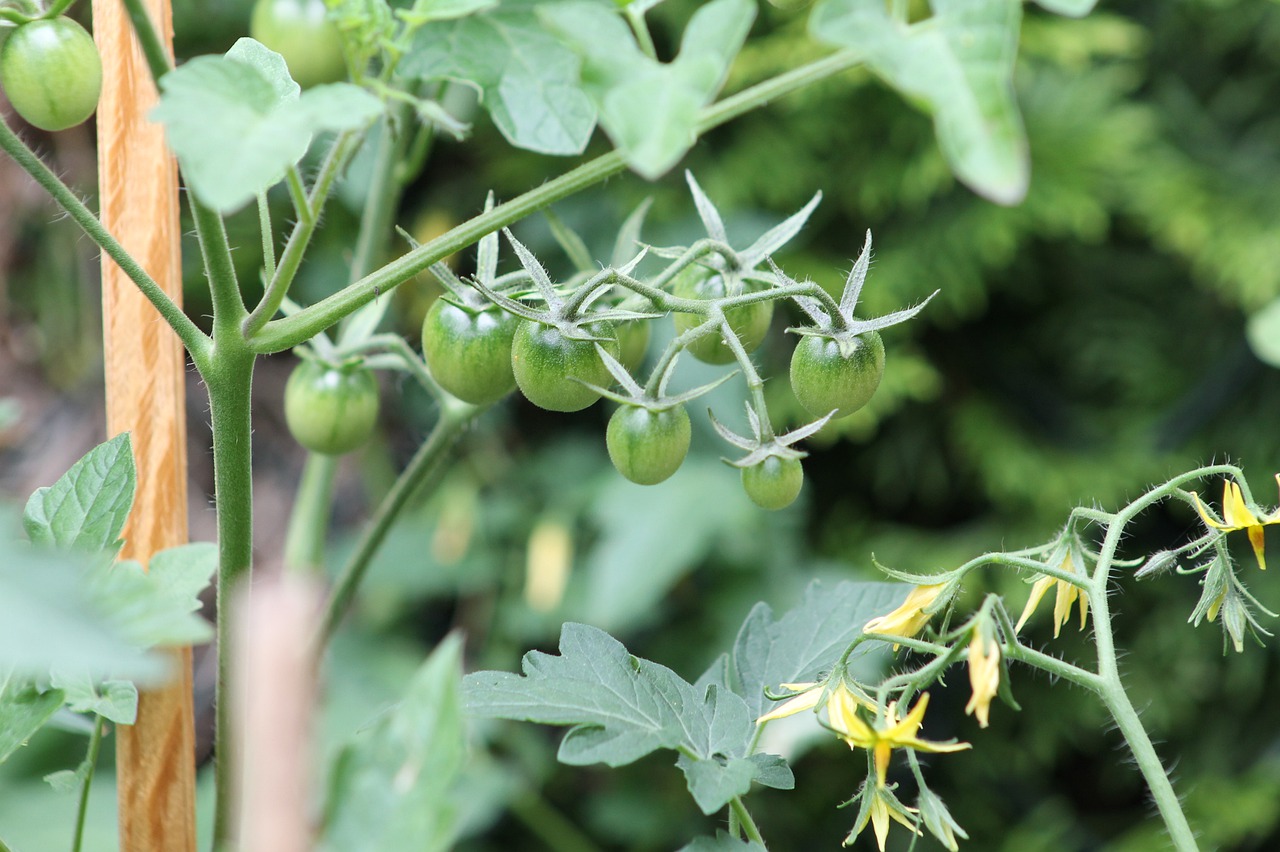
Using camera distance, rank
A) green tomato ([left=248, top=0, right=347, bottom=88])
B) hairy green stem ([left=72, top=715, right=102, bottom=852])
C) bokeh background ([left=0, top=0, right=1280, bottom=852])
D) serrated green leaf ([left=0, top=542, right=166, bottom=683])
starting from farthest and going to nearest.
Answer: bokeh background ([left=0, top=0, right=1280, bottom=852])
green tomato ([left=248, top=0, right=347, bottom=88])
hairy green stem ([left=72, top=715, right=102, bottom=852])
serrated green leaf ([left=0, top=542, right=166, bottom=683])

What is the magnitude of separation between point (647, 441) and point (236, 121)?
21cm

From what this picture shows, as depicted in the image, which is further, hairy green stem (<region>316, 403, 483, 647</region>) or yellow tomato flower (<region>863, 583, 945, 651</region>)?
hairy green stem (<region>316, 403, 483, 647</region>)

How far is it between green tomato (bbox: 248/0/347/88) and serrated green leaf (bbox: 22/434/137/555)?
34 cm

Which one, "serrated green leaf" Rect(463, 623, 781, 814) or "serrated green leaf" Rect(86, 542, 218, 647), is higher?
"serrated green leaf" Rect(86, 542, 218, 647)

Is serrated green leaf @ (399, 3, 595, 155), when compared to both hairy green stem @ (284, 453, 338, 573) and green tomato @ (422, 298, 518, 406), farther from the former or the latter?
hairy green stem @ (284, 453, 338, 573)

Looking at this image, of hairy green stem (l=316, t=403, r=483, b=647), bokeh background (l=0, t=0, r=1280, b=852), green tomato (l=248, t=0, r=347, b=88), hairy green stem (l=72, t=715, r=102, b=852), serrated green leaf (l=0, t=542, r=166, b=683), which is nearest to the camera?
serrated green leaf (l=0, t=542, r=166, b=683)

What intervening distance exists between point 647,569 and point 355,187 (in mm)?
547

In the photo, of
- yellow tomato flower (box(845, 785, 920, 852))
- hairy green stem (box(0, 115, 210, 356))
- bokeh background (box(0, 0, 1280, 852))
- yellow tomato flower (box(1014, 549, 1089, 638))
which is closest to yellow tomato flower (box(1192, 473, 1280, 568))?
yellow tomato flower (box(1014, 549, 1089, 638))

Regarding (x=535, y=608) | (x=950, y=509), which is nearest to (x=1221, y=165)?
(x=950, y=509)

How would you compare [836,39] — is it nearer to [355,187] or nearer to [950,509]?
[355,187]

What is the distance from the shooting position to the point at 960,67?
0.28 metres

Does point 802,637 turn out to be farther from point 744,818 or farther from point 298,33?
point 298,33

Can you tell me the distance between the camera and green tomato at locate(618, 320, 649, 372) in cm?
51

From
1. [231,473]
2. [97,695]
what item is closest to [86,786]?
[97,695]
